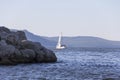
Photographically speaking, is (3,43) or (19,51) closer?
(19,51)

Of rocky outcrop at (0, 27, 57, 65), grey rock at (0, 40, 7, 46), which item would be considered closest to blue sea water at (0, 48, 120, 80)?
rocky outcrop at (0, 27, 57, 65)

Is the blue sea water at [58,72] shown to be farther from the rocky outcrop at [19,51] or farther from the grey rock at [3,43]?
the grey rock at [3,43]

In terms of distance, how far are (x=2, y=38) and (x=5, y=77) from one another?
102 feet

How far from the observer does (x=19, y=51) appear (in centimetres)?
8069

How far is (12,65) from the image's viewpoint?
77875 millimetres

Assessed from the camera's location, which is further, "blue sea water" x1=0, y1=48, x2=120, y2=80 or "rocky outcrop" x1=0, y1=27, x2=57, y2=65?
"rocky outcrop" x1=0, y1=27, x2=57, y2=65

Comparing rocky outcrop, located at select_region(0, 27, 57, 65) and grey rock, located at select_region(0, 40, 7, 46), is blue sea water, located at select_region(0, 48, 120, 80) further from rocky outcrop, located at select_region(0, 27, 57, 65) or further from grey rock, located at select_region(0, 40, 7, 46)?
grey rock, located at select_region(0, 40, 7, 46)

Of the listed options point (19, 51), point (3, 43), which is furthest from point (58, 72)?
point (3, 43)

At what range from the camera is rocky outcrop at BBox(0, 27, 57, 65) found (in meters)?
77.9

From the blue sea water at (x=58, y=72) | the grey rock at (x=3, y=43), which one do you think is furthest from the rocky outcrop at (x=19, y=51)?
the blue sea water at (x=58, y=72)

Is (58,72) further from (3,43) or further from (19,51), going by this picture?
(3,43)

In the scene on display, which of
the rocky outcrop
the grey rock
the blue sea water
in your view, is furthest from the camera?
the grey rock

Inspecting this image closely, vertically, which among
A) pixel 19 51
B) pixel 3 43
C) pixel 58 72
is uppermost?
pixel 3 43

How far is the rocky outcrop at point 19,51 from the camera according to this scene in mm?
77938
